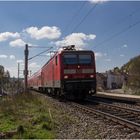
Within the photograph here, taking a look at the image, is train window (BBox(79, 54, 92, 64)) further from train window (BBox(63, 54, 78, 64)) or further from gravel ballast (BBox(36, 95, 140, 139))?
gravel ballast (BBox(36, 95, 140, 139))

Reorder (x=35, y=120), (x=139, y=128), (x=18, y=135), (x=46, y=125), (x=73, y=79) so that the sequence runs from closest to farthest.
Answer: (x=18, y=135) < (x=139, y=128) < (x=46, y=125) < (x=35, y=120) < (x=73, y=79)

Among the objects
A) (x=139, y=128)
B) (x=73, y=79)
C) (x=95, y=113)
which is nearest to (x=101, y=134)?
(x=139, y=128)

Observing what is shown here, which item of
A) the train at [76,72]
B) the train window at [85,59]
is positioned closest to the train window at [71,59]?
the train at [76,72]

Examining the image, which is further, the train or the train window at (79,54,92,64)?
the train window at (79,54,92,64)

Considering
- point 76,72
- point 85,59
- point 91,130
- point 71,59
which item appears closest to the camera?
point 91,130

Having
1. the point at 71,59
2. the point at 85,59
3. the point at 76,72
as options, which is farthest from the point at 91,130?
the point at 85,59

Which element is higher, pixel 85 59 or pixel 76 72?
pixel 85 59

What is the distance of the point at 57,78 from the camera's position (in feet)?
89.9

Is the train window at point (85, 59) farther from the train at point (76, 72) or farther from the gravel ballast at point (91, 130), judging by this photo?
the gravel ballast at point (91, 130)

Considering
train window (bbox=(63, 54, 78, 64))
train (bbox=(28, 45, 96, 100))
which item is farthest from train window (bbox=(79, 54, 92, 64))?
train window (bbox=(63, 54, 78, 64))

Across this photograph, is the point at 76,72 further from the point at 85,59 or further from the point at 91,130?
the point at 91,130

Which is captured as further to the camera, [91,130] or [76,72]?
[76,72]

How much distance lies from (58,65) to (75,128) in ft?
47.3

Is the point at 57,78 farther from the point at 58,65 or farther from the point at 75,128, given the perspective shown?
the point at 75,128
